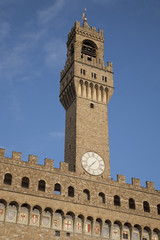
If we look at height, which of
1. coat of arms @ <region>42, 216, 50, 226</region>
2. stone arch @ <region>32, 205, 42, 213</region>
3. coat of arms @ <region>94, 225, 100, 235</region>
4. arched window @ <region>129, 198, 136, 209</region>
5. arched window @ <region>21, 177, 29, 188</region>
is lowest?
coat of arms @ <region>94, 225, 100, 235</region>

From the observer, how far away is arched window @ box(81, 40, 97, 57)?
160ft

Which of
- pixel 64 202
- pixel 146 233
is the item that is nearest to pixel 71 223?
pixel 64 202

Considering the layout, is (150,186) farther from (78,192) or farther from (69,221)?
(69,221)

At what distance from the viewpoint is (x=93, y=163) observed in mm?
39406

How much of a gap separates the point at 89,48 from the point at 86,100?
9404mm

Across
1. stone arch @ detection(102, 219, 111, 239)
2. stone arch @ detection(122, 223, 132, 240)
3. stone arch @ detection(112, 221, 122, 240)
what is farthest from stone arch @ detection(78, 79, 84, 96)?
stone arch @ detection(122, 223, 132, 240)

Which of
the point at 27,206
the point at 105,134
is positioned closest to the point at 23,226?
the point at 27,206

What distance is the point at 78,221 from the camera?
34.9 metres

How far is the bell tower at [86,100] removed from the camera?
1564 inches

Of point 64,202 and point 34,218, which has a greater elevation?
point 64,202

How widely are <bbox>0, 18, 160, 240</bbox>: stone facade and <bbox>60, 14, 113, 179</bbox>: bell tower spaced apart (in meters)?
0.12

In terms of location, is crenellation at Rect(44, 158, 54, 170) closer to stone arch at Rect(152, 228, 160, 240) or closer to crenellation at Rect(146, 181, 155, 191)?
crenellation at Rect(146, 181, 155, 191)

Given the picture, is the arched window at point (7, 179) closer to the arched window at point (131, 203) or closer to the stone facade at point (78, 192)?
the stone facade at point (78, 192)

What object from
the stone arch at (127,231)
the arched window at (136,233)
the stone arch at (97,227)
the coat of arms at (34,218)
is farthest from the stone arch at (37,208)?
the arched window at (136,233)
